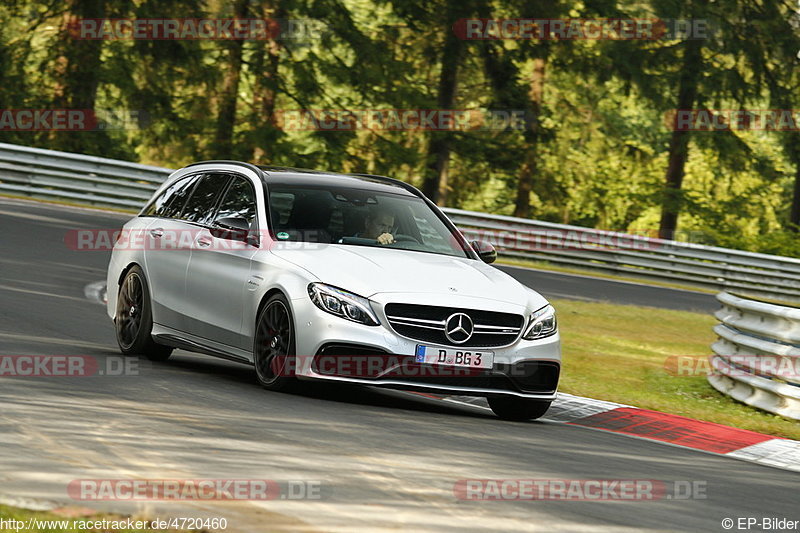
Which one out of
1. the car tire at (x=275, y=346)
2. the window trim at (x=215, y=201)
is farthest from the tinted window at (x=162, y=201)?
the car tire at (x=275, y=346)

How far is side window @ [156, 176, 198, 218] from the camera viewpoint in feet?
37.4

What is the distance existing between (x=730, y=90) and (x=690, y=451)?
3253cm

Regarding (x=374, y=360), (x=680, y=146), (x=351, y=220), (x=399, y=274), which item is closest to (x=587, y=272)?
(x=680, y=146)

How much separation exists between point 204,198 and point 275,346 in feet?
7.24

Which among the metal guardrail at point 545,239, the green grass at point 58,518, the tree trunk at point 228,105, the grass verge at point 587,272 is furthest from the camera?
the tree trunk at point 228,105

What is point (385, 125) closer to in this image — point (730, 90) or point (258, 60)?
point (258, 60)

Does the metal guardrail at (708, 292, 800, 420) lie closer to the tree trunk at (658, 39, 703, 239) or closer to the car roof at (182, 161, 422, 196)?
the car roof at (182, 161, 422, 196)

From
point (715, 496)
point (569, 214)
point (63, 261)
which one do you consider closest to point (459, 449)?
point (715, 496)

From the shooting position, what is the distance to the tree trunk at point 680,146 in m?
40.2

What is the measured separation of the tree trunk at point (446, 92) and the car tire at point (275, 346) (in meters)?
29.2

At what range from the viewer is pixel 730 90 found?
40125mm

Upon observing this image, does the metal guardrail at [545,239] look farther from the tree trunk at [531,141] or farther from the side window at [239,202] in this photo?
the side window at [239,202]

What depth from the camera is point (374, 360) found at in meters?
8.98

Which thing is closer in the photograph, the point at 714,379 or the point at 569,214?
the point at 714,379
